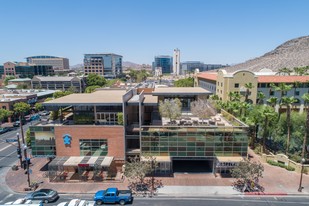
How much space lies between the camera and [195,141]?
117 ft

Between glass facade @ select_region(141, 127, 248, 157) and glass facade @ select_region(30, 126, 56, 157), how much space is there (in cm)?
1569

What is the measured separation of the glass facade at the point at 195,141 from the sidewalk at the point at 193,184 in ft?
13.2

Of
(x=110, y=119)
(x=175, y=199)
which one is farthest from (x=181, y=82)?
(x=175, y=199)

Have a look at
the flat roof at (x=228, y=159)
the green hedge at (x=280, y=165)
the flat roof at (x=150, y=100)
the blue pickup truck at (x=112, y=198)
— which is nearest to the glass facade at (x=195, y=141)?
the flat roof at (x=228, y=159)

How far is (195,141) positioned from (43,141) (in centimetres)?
2613

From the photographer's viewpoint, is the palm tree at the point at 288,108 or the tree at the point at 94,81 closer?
the palm tree at the point at 288,108

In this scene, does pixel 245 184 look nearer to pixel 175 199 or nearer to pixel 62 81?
pixel 175 199

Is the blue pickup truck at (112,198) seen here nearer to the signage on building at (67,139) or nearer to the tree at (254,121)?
the signage on building at (67,139)

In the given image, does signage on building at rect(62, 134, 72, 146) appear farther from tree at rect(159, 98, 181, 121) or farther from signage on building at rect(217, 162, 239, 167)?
signage on building at rect(217, 162, 239, 167)

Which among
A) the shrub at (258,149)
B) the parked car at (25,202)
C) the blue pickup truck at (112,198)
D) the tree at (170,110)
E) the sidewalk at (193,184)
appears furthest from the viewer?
the shrub at (258,149)

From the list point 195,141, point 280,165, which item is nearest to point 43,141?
point 195,141

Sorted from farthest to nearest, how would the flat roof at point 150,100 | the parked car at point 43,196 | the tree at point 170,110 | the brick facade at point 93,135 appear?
the flat roof at point 150,100, the tree at point 170,110, the brick facade at point 93,135, the parked car at point 43,196

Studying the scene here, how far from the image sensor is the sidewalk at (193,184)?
31.5 metres

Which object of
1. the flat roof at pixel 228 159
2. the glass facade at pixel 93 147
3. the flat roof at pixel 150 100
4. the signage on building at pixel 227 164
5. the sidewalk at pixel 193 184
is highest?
the flat roof at pixel 150 100
